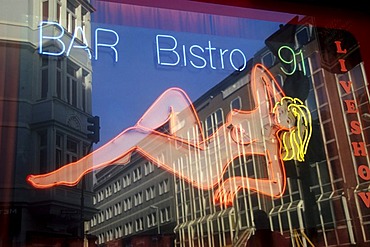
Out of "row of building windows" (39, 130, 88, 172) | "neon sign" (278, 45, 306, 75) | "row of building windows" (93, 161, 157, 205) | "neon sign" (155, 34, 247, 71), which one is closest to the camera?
"row of building windows" (39, 130, 88, 172)

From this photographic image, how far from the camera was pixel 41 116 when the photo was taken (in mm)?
2582

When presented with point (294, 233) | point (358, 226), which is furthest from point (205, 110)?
point (358, 226)

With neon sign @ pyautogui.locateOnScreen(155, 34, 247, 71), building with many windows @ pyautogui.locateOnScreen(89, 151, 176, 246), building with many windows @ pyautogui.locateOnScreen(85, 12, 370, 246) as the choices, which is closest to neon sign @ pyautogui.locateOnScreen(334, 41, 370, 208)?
building with many windows @ pyautogui.locateOnScreen(85, 12, 370, 246)

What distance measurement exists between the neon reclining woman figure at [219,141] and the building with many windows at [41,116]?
12 centimetres

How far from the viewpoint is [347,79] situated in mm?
3168

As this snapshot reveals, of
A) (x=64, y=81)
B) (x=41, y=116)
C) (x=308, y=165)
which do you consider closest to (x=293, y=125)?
(x=308, y=165)

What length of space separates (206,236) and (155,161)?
0.43 m

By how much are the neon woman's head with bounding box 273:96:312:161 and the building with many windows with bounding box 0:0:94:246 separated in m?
1.02

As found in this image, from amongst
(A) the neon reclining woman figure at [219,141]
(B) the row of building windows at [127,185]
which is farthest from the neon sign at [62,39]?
(B) the row of building windows at [127,185]

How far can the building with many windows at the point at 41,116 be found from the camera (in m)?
2.41

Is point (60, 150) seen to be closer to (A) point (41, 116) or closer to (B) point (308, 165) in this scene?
(A) point (41, 116)

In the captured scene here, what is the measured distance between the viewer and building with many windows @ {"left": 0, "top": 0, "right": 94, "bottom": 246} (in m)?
2.41

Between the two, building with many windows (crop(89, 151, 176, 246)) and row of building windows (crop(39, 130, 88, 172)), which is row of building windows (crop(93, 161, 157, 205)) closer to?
building with many windows (crop(89, 151, 176, 246))

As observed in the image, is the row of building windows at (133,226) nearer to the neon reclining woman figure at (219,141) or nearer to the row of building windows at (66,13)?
the neon reclining woman figure at (219,141)
